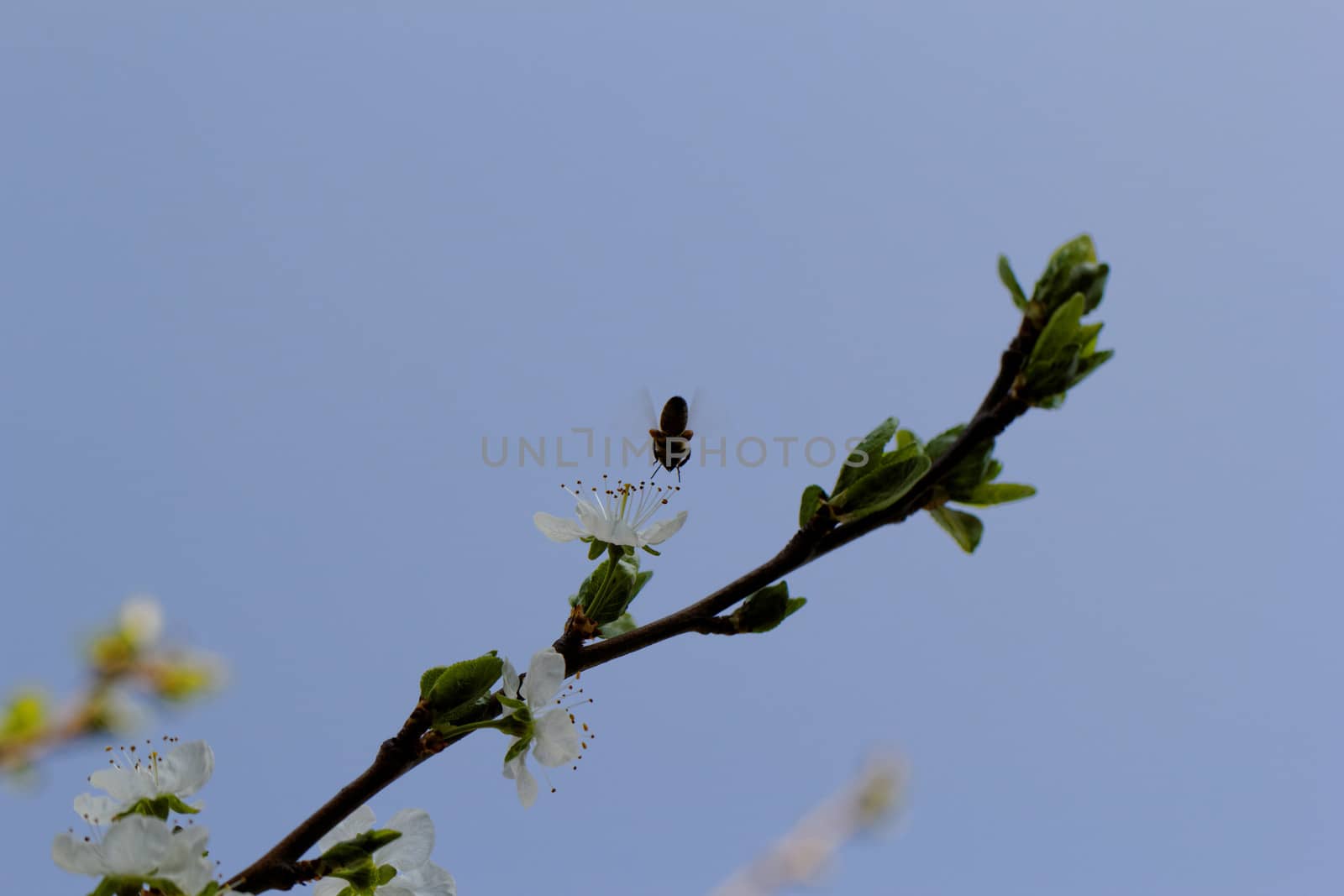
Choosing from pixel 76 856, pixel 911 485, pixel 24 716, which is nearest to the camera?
pixel 76 856

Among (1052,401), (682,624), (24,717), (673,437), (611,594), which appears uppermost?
(24,717)

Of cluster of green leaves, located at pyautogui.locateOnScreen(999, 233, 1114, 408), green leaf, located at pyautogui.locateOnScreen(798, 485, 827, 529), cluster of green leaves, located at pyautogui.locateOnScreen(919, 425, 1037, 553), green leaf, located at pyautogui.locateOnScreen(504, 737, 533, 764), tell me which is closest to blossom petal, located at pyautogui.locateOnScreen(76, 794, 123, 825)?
green leaf, located at pyautogui.locateOnScreen(504, 737, 533, 764)

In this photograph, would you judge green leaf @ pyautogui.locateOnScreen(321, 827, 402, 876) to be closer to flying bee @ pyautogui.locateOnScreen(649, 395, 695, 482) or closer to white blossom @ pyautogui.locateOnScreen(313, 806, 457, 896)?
white blossom @ pyautogui.locateOnScreen(313, 806, 457, 896)

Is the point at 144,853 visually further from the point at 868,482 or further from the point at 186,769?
the point at 868,482

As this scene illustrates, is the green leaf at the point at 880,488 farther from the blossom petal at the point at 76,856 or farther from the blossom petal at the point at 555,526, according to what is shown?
the blossom petal at the point at 76,856

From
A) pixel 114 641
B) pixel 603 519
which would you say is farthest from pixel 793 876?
pixel 603 519

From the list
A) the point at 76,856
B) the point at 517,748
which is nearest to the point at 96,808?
the point at 76,856
